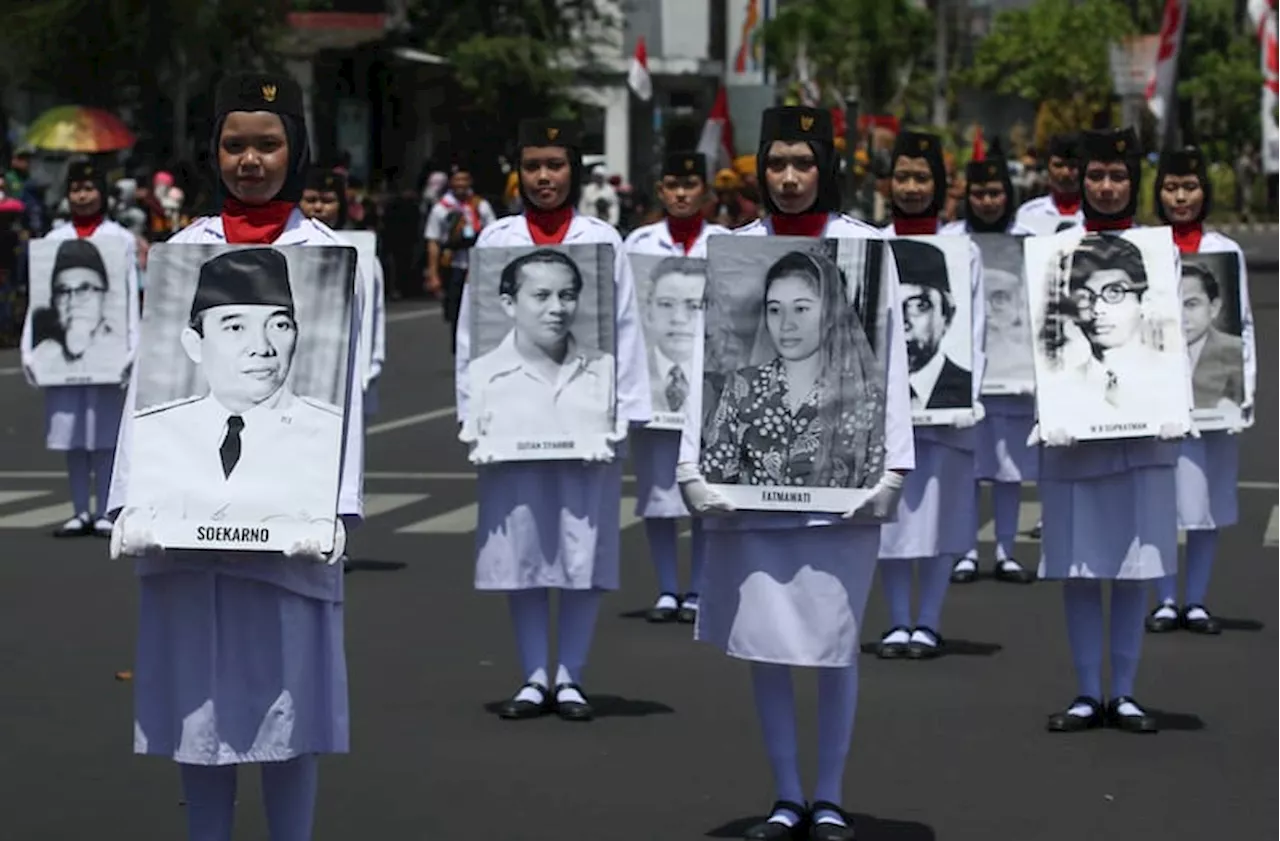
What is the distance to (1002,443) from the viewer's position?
15188 millimetres

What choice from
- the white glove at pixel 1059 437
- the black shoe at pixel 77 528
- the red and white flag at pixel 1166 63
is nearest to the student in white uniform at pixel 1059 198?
the white glove at pixel 1059 437

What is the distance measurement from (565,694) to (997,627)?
3015 millimetres

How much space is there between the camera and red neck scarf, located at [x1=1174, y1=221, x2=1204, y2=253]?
1245 centimetres

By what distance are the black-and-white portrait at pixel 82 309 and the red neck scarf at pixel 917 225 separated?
6128 millimetres

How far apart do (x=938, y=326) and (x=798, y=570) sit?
4360 mm

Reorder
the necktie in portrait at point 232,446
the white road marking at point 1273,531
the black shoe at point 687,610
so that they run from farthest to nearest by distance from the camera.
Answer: the white road marking at point 1273,531 < the black shoe at point 687,610 < the necktie in portrait at point 232,446

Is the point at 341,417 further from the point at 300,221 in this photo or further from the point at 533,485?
the point at 533,485

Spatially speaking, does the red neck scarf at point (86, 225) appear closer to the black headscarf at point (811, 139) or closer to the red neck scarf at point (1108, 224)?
the red neck scarf at point (1108, 224)

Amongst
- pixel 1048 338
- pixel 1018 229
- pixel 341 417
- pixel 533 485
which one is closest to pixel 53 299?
pixel 1018 229

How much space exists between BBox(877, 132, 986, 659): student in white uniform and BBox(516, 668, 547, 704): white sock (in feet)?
6.44

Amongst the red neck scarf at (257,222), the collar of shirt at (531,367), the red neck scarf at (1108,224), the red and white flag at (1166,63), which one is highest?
the red and white flag at (1166,63)

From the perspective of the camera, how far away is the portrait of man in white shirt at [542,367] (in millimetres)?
10711

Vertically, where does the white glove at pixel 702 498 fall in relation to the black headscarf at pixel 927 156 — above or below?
below

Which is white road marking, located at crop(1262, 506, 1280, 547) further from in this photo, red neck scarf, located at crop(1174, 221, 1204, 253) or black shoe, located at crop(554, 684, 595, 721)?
black shoe, located at crop(554, 684, 595, 721)
